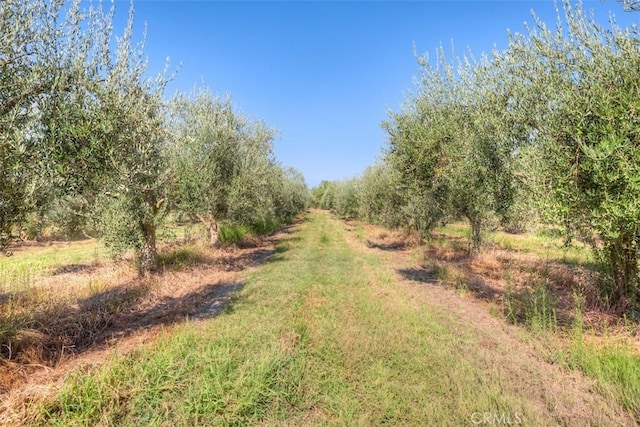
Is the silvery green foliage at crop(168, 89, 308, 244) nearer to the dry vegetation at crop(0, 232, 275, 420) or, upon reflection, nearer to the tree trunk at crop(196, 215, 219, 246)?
the tree trunk at crop(196, 215, 219, 246)

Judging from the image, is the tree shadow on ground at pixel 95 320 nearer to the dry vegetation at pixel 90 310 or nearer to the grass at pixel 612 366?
the dry vegetation at pixel 90 310

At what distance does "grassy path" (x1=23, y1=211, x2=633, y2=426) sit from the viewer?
502 cm

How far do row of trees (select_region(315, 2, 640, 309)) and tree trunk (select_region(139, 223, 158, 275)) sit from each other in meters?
12.7

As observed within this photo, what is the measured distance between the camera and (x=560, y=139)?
786 centimetres

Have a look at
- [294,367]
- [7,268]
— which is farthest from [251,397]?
[7,268]

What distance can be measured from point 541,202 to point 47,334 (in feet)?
41.2

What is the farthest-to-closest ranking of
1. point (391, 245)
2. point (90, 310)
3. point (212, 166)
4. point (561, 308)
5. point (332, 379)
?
point (391, 245) → point (212, 166) → point (561, 308) → point (90, 310) → point (332, 379)

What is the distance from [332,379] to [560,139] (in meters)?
8.03

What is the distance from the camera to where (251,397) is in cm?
539

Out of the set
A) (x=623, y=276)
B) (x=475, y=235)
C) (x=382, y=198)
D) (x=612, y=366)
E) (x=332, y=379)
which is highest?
(x=382, y=198)

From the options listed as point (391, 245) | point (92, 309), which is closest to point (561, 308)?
point (92, 309)

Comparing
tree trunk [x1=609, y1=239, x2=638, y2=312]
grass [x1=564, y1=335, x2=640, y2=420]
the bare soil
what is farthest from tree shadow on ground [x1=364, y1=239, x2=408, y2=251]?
grass [x1=564, y1=335, x2=640, y2=420]

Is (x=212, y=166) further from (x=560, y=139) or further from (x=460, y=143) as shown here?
(x=560, y=139)

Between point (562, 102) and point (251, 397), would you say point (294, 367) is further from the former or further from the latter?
point (562, 102)
